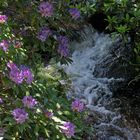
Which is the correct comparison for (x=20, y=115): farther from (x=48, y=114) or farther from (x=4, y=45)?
(x=4, y=45)

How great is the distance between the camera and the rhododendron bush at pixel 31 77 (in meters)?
2.22

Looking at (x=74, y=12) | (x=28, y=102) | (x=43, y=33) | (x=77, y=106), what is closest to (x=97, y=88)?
(x=74, y=12)

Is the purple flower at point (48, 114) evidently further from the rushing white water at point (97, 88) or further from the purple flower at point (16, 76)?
the rushing white water at point (97, 88)

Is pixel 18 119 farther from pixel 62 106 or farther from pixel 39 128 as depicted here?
pixel 62 106

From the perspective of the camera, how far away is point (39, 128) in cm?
231

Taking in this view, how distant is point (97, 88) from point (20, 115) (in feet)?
8.17

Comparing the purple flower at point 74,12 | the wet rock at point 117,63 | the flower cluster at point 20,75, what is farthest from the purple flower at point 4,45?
the wet rock at point 117,63

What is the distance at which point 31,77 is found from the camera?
226 centimetres

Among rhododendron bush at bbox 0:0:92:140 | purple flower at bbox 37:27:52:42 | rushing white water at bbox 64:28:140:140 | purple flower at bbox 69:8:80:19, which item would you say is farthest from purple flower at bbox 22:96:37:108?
rushing white water at bbox 64:28:140:140

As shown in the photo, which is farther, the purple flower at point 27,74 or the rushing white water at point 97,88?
the rushing white water at point 97,88

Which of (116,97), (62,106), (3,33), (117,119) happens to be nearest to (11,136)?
(62,106)

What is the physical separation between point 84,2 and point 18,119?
2665 millimetres

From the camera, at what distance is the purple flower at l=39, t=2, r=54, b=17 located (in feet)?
8.52

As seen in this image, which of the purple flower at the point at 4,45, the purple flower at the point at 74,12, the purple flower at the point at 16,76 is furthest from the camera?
the purple flower at the point at 74,12
